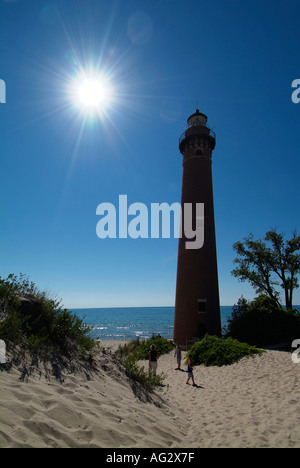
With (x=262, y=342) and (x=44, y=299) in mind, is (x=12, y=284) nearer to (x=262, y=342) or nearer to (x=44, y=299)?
(x=44, y=299)

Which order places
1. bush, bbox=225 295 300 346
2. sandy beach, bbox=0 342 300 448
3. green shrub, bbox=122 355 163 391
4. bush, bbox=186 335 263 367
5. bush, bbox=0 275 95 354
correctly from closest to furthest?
sandy beach, bbox=0 342 300 448
bush, bbox=0 275 95 354
green shrub, bbox=122 355 163 391
bush, bbox=186 335 263 367
bush, bbox=225 295 300 346

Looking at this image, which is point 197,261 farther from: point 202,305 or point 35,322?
point 35,322

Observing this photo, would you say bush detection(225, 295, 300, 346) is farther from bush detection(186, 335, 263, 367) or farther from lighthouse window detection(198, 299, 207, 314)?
bush detection(186, 335, 263, 367)

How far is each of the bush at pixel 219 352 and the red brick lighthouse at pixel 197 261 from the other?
485 centimetres

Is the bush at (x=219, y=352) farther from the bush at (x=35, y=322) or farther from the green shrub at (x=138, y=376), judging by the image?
the bush at (x=35, y=322)

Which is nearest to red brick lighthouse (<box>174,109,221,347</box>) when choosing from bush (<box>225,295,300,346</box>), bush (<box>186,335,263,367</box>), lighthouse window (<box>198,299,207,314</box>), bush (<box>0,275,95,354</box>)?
lighthouse window (<box>198,299,207,314</box>)

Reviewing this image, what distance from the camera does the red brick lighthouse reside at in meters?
20.2

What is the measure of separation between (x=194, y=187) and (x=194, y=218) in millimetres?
3289

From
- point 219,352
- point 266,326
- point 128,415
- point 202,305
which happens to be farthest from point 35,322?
point 266,326

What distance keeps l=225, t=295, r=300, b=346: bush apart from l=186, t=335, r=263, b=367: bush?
4.58 metres

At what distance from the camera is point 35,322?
5.87 metres

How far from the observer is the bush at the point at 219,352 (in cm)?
1284

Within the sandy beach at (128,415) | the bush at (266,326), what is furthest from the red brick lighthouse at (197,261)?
the sandy beach at (128,415)

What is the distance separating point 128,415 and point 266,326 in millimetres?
17716
